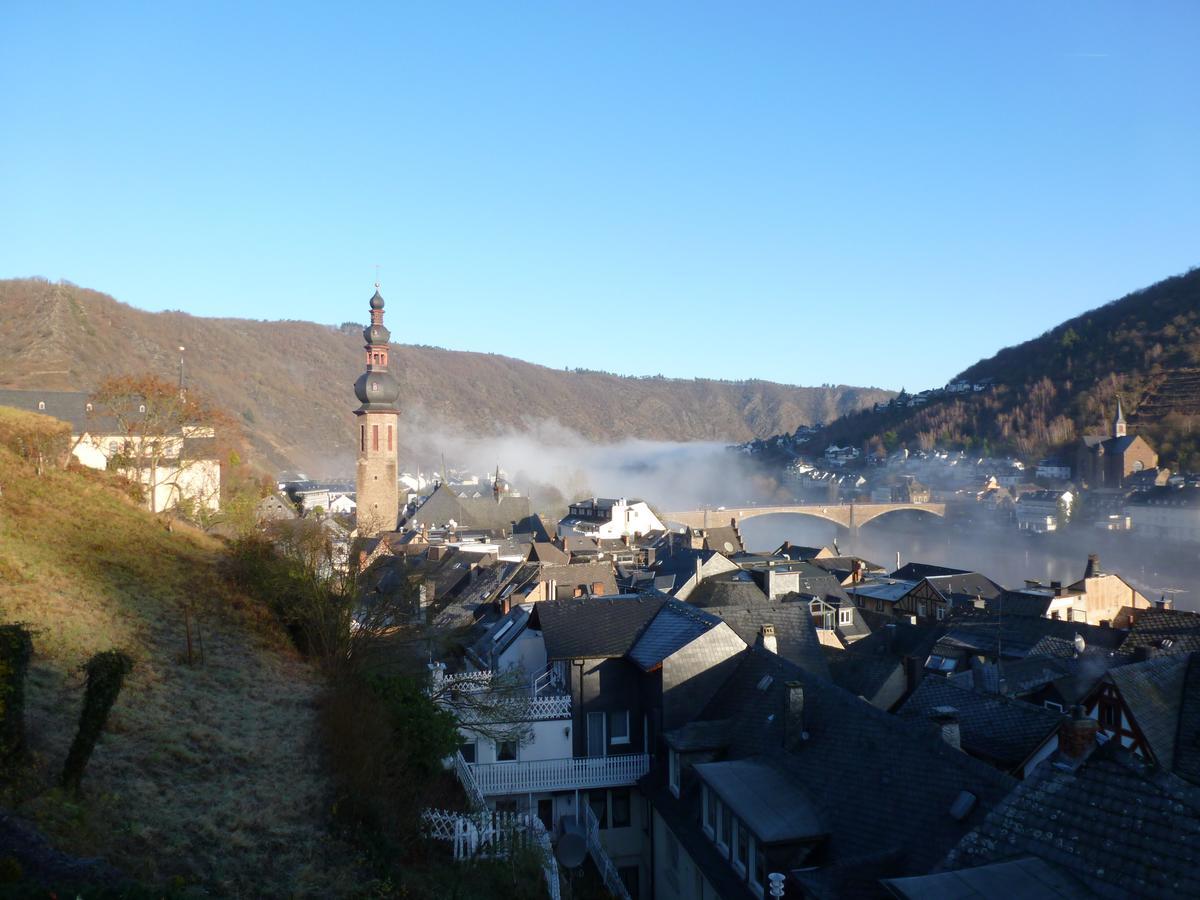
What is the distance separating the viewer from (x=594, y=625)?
19.7 meters

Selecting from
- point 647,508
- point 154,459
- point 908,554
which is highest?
point 154,459

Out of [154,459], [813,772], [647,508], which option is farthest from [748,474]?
[813,772]

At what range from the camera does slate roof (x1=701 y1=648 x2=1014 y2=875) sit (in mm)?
10898

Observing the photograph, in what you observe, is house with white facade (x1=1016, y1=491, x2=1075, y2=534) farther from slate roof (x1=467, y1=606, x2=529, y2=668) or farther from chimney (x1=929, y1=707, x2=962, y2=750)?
chimney (x1=929, y1=707, x2=962, y2=750)

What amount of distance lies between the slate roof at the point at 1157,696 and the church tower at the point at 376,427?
55749 millimetres

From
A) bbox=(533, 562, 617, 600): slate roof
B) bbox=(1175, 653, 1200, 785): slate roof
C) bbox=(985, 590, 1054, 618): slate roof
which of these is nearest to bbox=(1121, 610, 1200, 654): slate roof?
bbox=(985, 590, 1054, 618): slate roof

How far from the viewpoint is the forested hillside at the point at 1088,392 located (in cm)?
13138

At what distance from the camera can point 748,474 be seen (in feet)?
563

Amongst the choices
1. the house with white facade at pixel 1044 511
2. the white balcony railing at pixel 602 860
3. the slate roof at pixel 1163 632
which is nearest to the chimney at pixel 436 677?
the white balcony railing at pixel 602 860

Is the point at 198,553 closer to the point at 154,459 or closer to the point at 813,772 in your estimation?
the point at 154,459

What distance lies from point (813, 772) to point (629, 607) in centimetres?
749

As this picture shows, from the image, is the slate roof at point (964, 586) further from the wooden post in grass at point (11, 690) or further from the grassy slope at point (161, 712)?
the wooden post in grass at point (11, 690)

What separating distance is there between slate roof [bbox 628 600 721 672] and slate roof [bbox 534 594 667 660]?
27 centimetres

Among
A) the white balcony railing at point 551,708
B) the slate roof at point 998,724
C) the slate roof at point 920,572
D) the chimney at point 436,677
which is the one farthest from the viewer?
the slate roof at point 920,572
